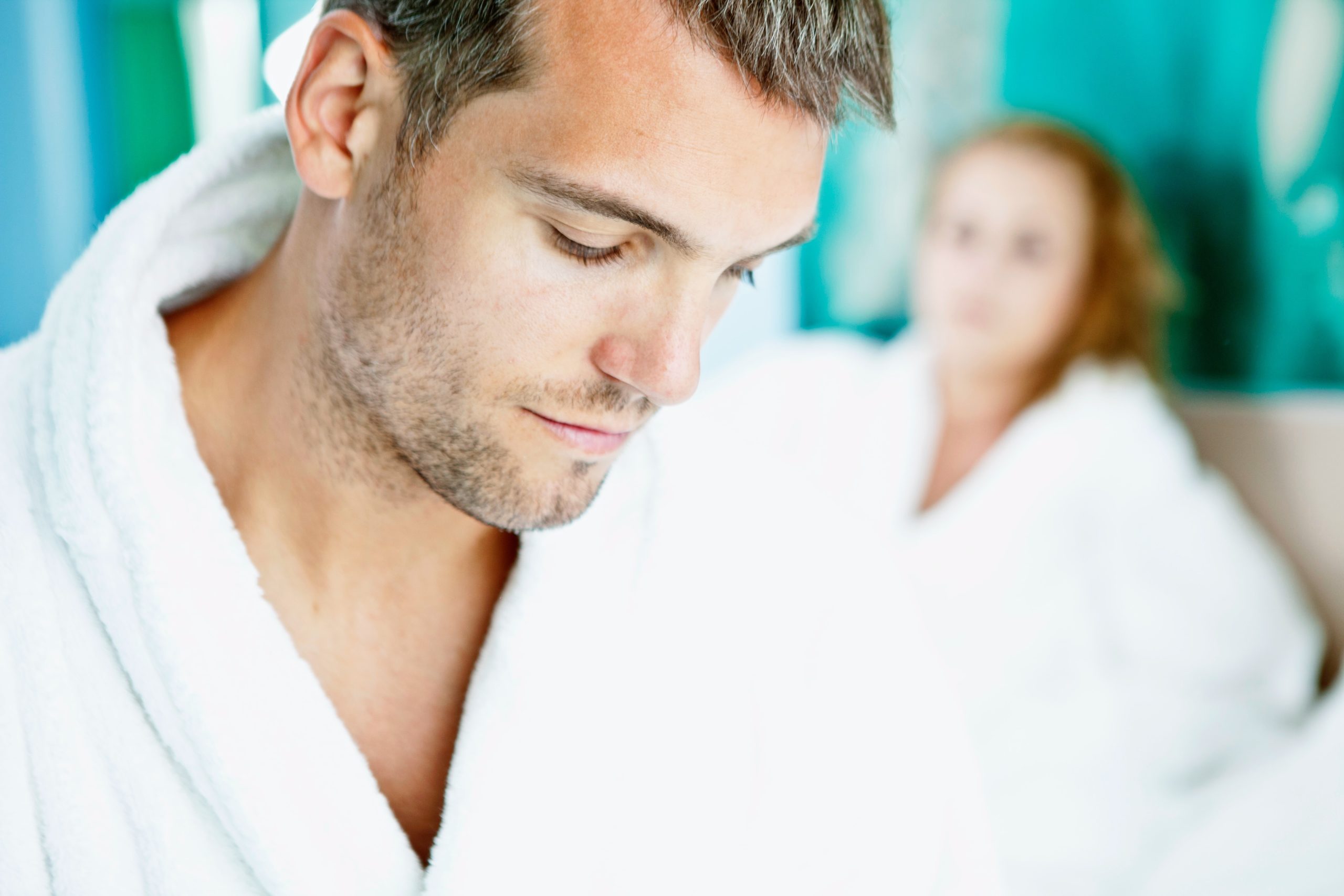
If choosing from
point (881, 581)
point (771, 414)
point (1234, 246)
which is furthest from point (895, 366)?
point (881, 581)

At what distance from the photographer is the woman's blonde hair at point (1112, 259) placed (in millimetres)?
1798

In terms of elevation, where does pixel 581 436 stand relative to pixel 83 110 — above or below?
below

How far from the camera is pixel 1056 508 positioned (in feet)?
5.62

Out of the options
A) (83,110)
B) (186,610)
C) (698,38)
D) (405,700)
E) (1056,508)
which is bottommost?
(1056,508)

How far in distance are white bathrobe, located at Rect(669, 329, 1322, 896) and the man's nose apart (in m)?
0.93

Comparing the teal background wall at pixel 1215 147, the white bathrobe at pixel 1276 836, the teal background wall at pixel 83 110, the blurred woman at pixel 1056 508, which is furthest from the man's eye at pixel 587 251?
the teal background wall at pixel 83 110

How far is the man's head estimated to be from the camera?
2.24 ft

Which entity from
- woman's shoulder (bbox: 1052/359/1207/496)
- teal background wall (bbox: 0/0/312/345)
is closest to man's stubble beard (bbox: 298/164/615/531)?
woman's shoulder (bbox: 1052/359/1207/496)

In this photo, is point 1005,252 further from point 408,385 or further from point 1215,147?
point 408,385

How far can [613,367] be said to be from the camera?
2.41 ft

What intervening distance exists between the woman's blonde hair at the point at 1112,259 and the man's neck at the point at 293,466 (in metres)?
1.36

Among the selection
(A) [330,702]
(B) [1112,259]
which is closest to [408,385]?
(A) [330,702]

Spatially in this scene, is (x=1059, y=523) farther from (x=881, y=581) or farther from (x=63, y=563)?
(x=63, y=563)

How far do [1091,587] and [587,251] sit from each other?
1.29 meters
